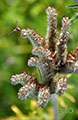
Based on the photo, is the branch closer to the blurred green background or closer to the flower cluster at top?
the flower cluster at top

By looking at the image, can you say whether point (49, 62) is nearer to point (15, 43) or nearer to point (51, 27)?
point (51, 27)

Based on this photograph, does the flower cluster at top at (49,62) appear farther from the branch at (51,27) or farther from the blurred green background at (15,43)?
the blurred green background at (15,43)

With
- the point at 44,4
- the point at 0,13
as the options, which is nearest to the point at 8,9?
the point at 0,13

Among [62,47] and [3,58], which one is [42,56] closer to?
[62,47]

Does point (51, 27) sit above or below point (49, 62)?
above

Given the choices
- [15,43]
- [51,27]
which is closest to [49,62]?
[51,27]

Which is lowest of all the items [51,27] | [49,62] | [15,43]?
[49,62]

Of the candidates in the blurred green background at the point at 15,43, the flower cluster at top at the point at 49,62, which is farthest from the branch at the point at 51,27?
the blurred green background at the point at 15,43

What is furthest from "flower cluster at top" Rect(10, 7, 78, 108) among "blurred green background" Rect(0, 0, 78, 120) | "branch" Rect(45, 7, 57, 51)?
"blurred green background" Rect(0, 0, 78, 120)
